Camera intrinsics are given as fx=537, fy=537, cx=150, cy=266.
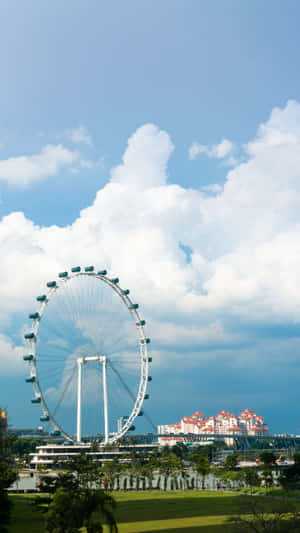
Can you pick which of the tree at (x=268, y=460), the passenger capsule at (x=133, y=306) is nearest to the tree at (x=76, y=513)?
the tree at (x=268, y=460)

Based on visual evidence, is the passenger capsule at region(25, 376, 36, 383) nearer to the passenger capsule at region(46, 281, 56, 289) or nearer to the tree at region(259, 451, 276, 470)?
the passenger capsule at region(46, 281, 56, 289)

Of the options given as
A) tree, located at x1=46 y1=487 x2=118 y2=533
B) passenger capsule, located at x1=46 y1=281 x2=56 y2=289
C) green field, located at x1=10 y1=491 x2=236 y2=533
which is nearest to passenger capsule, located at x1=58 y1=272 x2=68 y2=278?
passenger capsule, located at x1=46 y1=281 x2=56 y2=289

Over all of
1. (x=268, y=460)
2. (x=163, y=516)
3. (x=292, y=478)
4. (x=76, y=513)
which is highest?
(x=268, y=460)

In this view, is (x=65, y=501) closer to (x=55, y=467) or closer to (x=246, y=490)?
(x=246, y=490)

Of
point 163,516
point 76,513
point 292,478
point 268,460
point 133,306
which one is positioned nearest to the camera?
point 76,513

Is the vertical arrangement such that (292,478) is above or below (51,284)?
below

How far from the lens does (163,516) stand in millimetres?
48344

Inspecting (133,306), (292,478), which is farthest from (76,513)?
(133,306)

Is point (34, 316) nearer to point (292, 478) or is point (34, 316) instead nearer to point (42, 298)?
point (42, 298)

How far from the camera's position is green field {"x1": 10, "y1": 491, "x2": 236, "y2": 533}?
40.7 m

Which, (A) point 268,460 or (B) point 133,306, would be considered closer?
(A) point 268,460

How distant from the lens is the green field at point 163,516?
40688mm

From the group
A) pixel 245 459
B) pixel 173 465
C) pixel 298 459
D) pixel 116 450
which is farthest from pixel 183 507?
pixel 245 459

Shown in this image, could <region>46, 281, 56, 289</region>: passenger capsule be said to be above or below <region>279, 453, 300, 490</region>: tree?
above
